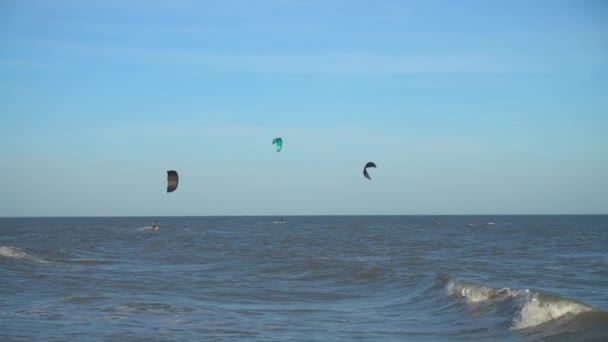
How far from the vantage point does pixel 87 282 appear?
19.6 metres

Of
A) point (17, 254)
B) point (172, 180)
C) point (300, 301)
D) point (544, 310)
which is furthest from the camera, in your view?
point (17, 254)

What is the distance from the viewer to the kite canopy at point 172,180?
25.4m

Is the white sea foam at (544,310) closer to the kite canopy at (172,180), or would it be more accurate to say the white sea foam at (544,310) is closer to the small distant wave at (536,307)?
the small distant wave at (536,307)

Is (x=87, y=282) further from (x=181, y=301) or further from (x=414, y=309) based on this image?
(x=414, y=309)

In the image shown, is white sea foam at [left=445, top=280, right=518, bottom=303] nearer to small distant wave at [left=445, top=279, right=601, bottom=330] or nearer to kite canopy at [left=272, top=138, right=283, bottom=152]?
small distant wave at [left=445, top=279, right=601, bottom=330]

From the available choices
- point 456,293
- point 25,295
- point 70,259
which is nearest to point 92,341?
point 25,295

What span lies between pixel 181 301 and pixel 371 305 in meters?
3.77

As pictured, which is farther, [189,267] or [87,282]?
[189,267]

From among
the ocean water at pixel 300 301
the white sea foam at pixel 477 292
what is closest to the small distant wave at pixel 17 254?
the ocean water at pixel 300 301

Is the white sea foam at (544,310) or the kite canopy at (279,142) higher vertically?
the kite canopy at (279,142)

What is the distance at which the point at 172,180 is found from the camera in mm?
25672

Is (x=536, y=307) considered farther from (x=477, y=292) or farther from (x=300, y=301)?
(x=300, y=301)

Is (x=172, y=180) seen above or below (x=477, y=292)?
above

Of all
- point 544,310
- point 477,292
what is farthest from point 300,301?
point 544,310
